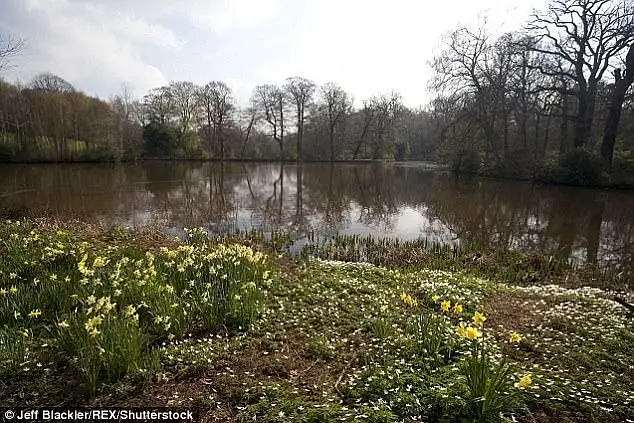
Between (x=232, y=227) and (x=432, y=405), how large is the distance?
38.9ft

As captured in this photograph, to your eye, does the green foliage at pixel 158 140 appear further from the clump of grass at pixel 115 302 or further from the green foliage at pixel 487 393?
the green foliage at pixel 487 393

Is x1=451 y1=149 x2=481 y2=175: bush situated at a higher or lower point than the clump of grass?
higher

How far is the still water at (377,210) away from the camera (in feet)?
45.4

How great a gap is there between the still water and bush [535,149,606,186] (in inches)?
55.6

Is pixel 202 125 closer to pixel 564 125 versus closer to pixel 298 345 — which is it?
pixel 564 125

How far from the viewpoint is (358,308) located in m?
5.70

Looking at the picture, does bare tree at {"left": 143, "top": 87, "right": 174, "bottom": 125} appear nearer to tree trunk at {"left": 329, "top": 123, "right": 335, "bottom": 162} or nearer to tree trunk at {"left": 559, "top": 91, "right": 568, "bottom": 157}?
tree trunk at {"left": 329, "top": 123, "right": 335, "bottom": 162}

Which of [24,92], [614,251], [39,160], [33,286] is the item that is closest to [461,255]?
[614,251]

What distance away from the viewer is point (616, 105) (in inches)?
1064

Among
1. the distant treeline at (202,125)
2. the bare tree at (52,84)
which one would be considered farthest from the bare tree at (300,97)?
the bare tree at (52,84)

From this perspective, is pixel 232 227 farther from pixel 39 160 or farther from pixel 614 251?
pixel 39 160

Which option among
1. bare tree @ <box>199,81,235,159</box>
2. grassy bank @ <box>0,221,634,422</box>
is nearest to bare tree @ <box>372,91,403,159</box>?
bare tree @ <box>199,81,235,159</box>

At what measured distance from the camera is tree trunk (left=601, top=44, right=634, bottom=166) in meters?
25.9

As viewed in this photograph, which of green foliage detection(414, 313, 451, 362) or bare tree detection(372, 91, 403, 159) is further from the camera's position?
bare tree detection(372, 91, 403, 159)
